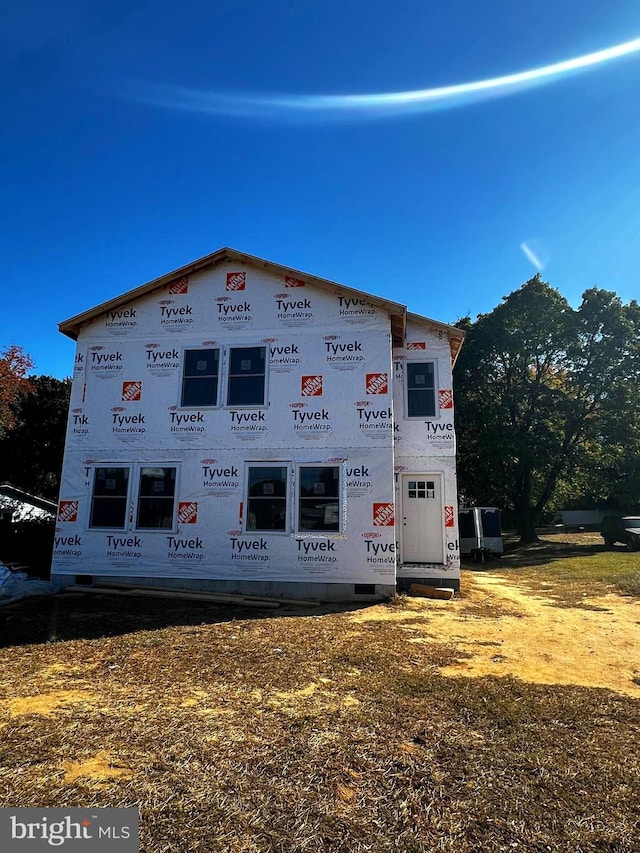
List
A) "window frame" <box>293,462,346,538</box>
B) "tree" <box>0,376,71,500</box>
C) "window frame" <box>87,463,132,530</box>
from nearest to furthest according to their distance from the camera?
"window frame" <box>293,462,346,538</box> < "window frame" <box>87,463,132,530</box> < "tree" <box>0,376,71,500</box>

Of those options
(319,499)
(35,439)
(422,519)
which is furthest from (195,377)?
(35,439)

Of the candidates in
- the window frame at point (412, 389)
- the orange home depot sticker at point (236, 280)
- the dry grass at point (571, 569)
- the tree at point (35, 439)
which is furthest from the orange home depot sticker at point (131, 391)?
the tree at point (35, 439)

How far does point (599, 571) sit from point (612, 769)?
13007mm

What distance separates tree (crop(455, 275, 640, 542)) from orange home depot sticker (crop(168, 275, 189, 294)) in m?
16.1

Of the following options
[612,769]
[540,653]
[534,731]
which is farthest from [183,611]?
[612,769]

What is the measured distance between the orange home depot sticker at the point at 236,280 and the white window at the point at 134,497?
Result: 4.61 meters

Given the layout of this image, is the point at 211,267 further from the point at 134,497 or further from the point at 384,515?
the point at 384,515

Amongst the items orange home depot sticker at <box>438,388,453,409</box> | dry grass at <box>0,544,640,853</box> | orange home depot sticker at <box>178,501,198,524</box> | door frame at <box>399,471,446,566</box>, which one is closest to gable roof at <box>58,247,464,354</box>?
orange home depot sticker at <box>438,388,453,409</box>

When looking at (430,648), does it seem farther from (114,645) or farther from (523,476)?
(523,476)

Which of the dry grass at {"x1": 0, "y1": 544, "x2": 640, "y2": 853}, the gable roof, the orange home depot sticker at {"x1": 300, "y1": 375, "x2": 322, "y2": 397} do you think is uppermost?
the gable roof

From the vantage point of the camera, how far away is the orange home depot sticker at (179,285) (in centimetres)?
1226

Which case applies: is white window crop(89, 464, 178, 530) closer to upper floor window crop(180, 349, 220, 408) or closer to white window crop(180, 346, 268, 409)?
upper floor window crop(180, 349, 220, 408)

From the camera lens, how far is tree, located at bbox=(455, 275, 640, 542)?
918 inches

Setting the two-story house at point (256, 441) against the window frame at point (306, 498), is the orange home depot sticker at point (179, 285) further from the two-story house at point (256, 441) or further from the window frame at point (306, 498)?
the window frame at point (306, 498)
